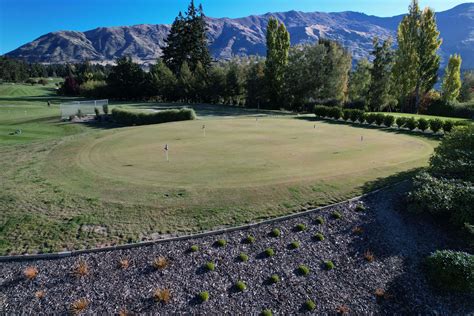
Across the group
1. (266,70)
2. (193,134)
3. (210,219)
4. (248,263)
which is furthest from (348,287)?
(266,70)

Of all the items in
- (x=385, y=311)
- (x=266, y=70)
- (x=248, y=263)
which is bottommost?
(x=385, y=311)

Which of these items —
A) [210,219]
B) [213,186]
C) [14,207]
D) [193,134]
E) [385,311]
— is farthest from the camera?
[193,134]

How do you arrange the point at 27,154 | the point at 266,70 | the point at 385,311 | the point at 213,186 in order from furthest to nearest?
the point at 266,70
the point at 27,154
the point at 213,186
the point at 385,311

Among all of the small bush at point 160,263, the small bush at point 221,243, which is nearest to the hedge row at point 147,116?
the small bush at point 221,243

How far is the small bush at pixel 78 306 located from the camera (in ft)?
27.0

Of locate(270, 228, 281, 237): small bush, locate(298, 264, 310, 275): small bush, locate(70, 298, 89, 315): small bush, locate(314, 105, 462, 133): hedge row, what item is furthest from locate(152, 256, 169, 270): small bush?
locate(314, 105, 462, 133): hedge row

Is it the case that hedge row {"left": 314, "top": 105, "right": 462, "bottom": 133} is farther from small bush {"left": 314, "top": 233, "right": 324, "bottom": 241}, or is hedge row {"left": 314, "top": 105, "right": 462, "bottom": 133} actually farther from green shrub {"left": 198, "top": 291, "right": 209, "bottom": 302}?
green shrub {"left": 198, "top": 291, "right": 209, "bottom": 302}

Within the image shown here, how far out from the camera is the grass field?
11.6 m

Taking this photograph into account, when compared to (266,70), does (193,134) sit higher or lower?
lower

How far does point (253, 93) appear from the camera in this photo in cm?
6300

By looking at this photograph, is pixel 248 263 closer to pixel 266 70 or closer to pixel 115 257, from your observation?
pixel 115 257

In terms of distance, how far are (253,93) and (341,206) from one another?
52.1 meters

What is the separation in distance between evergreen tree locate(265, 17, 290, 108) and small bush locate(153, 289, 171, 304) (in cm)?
5443

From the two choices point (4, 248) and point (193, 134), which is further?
point (193, 134)
